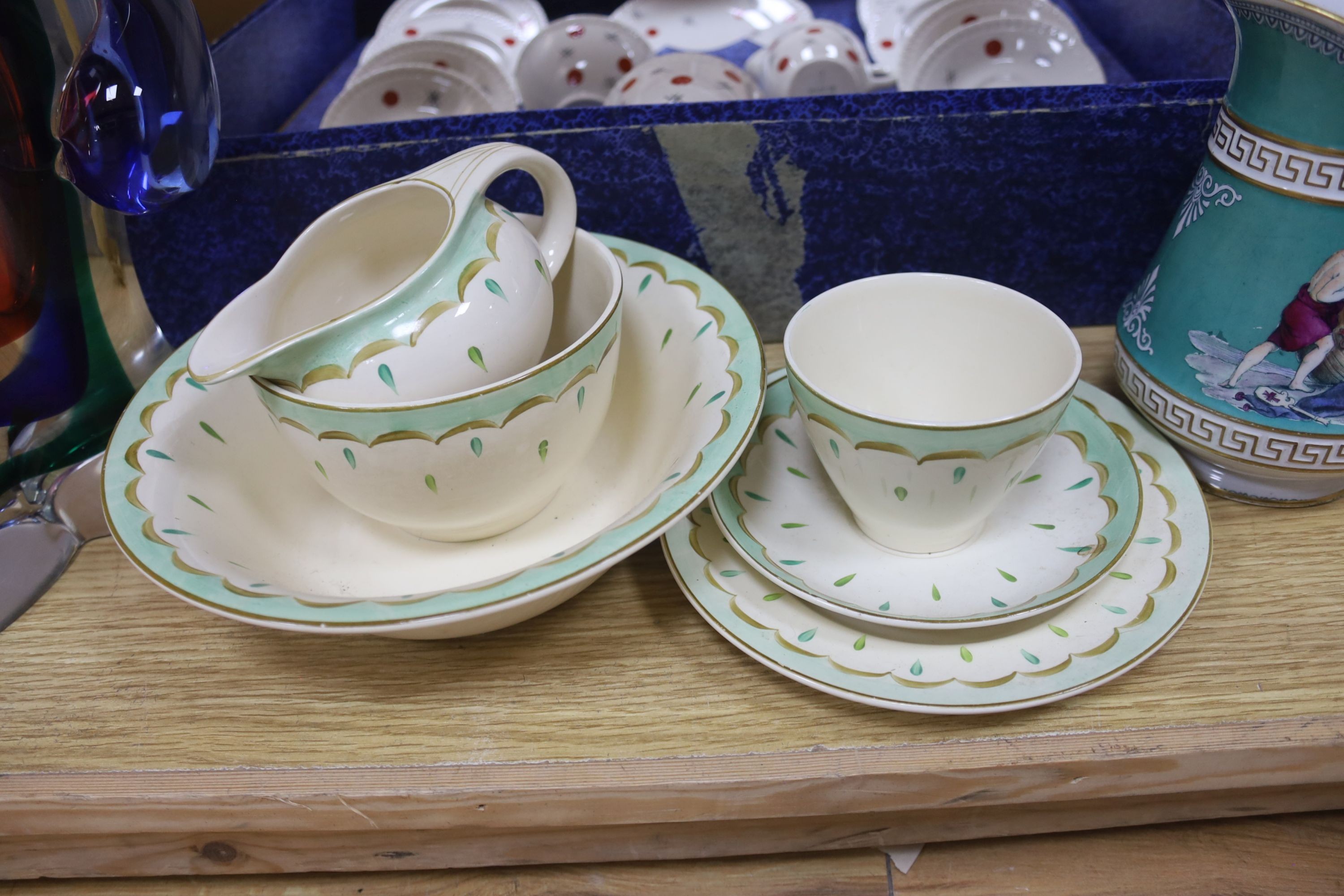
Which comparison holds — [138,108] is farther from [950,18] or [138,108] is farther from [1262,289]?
[950,18]

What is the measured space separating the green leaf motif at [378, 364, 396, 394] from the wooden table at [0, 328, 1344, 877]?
0.41ft

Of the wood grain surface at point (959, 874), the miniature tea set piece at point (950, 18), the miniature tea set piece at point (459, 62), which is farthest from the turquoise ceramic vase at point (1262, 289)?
the miniature tea set piece at point (459, 62)

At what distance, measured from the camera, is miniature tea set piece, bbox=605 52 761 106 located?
0.66 metres

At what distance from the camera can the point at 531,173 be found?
1.41 ft

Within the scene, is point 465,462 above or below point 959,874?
above

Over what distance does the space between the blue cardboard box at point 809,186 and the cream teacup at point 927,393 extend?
0.28 feet

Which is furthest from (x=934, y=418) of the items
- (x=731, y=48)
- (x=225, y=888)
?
(x=731, y=48)

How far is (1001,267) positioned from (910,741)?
304 millimetres

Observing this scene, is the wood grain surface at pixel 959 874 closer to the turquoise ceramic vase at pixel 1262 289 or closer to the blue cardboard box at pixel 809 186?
the turquoise ceramic vase at pixel 1262 289

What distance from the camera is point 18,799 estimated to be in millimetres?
376

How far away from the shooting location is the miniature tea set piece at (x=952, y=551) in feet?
1.28

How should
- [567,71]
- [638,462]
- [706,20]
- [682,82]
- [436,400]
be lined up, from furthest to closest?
[706,20], [567,71], [682,82], [638,462], [436,400]

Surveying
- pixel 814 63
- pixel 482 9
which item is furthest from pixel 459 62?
pixel 814 63

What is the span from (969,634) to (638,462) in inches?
6.7
